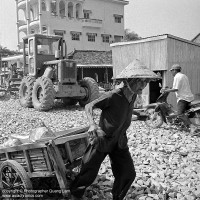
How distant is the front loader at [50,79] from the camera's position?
995cm

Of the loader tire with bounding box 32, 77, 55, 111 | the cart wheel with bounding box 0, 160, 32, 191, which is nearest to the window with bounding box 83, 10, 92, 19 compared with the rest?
the loader tire with bounding box 32, 77, 55, 111

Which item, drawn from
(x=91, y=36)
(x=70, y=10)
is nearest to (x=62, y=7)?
(x=70, y=10)

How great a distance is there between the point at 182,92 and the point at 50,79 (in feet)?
17.4

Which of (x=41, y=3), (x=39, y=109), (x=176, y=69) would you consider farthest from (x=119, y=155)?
(x=41, y=3)

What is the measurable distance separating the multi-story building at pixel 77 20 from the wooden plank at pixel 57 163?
28.1m

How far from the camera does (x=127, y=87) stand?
9.80 feet

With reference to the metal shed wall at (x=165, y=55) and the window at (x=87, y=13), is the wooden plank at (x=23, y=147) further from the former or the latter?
the window at (x=87, y=13)

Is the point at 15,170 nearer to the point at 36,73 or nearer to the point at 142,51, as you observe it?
the point at 36,73

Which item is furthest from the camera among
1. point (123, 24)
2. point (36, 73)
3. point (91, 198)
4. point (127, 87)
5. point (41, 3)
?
point (123, 24)

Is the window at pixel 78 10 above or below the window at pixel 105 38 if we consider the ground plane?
above

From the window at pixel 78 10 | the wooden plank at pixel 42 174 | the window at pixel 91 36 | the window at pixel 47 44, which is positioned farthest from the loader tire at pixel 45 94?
the window at pixel 78 10

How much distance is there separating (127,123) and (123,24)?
3557 cm

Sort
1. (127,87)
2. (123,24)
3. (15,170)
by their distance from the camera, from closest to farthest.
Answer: (127,87) → (15,170) → (123,24)

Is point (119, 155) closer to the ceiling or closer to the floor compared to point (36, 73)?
closer to the floor
